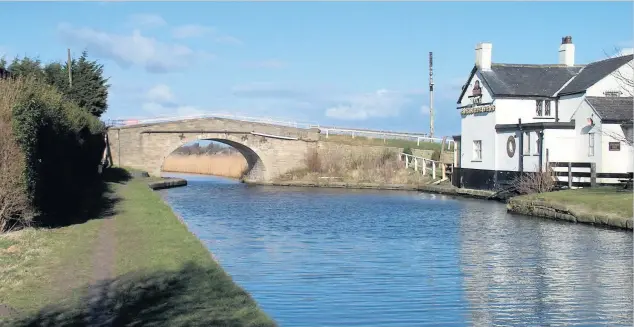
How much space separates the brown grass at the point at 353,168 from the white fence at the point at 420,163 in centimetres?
45

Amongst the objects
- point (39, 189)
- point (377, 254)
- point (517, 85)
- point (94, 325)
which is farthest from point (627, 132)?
point (94, 325)

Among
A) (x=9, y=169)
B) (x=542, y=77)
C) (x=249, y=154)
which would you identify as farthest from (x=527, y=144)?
(x=249, y=154)

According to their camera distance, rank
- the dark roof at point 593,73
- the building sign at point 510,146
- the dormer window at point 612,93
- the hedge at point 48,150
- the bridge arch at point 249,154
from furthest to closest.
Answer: the bridge arch at point 249,154 < the building sign at point 510,146 < the dark roof at point 593,73 < the dormer window at point 612,93 < the hedge at point 48,150

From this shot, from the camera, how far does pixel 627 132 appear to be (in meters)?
29.6

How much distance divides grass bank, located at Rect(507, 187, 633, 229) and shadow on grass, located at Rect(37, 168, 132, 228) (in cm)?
1454

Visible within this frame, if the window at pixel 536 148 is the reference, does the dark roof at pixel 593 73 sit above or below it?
above

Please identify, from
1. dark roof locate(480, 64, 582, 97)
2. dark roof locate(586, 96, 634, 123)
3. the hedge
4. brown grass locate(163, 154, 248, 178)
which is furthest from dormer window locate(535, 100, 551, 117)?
brown grass locate(163, 154, 248, 178)

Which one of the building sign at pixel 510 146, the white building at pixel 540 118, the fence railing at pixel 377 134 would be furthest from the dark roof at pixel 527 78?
the fence railing at pixel 377 134

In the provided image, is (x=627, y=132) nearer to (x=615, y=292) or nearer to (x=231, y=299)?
(x=615, y=292)

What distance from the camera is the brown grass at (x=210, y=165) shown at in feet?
213

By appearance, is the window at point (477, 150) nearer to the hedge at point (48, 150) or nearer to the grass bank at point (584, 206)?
the grass bank at point (584, 206)

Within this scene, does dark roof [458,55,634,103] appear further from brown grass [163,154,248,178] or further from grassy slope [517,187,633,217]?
brown grass [163,154,248,178]

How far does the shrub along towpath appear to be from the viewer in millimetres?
8602

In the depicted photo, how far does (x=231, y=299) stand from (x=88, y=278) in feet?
9.56
